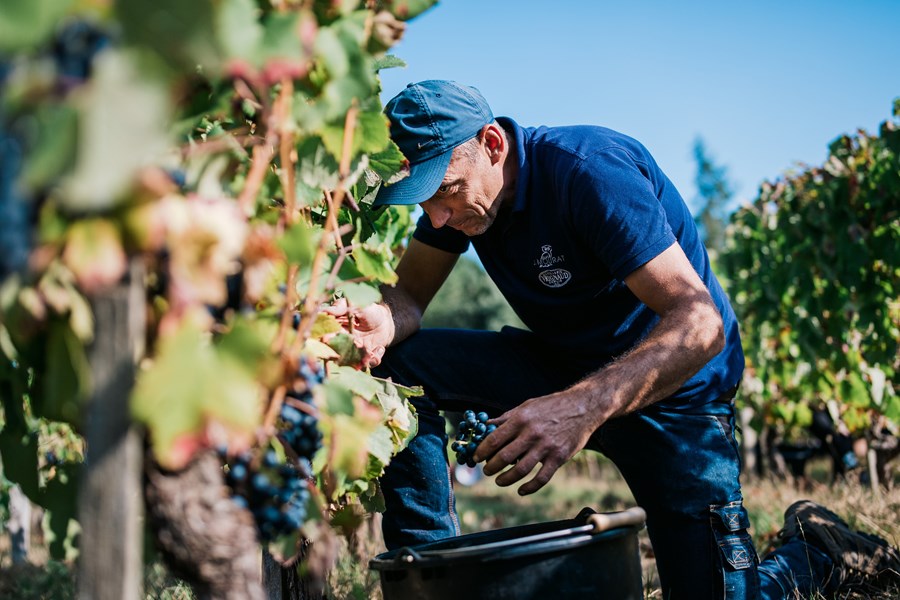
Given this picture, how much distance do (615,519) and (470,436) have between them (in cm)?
53

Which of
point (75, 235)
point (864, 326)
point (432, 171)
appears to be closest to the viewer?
point (75, 235)

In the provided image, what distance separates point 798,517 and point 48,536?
243 cm

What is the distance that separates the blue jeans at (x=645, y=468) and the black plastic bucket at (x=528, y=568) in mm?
802

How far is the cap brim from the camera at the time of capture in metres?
2.16

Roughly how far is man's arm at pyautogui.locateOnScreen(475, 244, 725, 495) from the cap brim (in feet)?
1.92

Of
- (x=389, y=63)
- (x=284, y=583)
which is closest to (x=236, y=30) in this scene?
(x=389, y=63)

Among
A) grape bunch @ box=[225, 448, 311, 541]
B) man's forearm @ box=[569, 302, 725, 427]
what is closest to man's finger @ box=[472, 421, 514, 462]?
man's forearm @ box=[569, 302, 725, 427]

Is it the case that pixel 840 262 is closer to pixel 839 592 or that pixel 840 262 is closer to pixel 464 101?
pixel 839 592

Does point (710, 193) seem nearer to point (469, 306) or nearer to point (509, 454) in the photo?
point (469, 306)

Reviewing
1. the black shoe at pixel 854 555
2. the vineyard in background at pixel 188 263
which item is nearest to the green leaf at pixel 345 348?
the vineyard in background at pixel 188 263

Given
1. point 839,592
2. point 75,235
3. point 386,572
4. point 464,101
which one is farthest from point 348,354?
point 839,592

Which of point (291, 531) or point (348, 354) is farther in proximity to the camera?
point (348, 354)

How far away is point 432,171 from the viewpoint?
2.23 m

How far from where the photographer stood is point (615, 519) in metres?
1.40
